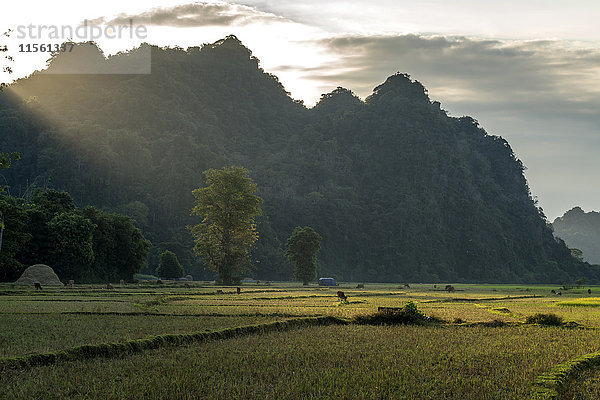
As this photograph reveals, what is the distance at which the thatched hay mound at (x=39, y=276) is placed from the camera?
201 feet

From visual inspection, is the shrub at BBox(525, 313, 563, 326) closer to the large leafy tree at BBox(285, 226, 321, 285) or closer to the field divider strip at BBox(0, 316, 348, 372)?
the field divider strip at BBox(0, 316, 348, 372)

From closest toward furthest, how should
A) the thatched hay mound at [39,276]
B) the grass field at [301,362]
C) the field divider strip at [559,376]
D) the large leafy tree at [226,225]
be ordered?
the grass field at [301,362]
the field divider strip at [559,376]
the thatched hay mound at [39,276]
the large leafy tree at [226,225]

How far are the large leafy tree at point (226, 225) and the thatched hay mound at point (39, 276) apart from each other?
17.8 meters

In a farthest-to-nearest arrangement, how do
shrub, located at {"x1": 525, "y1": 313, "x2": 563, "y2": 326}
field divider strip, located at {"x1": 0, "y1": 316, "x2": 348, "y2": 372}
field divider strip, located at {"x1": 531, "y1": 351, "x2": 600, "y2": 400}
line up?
shrub, located at {"x1": 525, "y1": 313, "x2": 563, "y2": 326}
field divider strip, located at {"x1": 0, "y1": 316, "x2": 348, "y2": 372}
field divider strip, located at {"x1": 531, "y1": 351, "x2": 600, "y2": 400}

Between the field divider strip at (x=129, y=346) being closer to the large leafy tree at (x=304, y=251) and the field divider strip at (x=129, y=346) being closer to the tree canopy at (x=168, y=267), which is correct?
the large leafy tree at (x=304, y=251)

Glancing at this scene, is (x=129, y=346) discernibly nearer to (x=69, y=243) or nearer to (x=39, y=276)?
(x=39, y=276)

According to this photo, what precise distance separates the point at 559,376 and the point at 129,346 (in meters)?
11.0

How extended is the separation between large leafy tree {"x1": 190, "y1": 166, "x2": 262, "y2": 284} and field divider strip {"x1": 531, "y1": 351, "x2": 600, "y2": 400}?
197 ft

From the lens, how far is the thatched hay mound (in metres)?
61.3

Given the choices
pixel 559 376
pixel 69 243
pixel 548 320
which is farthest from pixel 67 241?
pixel 559 376

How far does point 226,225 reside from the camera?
7462 cm

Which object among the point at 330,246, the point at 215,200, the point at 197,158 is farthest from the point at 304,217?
the point at 215,200

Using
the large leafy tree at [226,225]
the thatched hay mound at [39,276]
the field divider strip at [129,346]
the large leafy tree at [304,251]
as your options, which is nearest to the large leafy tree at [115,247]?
the large leafy tree at [226,225]

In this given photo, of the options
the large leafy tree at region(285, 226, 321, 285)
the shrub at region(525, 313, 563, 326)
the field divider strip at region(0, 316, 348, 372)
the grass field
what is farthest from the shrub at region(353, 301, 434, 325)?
the large leafy tree at region(285, 226, 321, 285)
